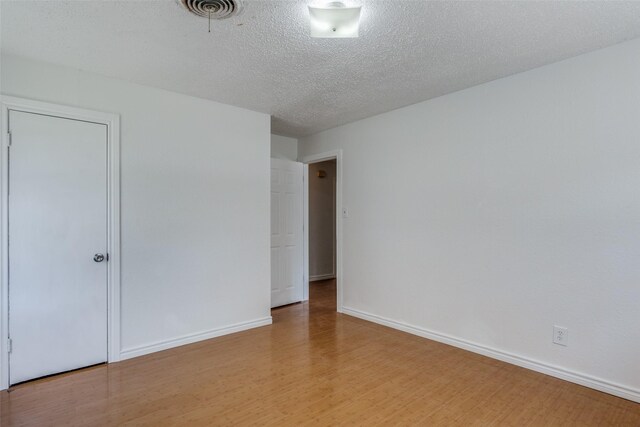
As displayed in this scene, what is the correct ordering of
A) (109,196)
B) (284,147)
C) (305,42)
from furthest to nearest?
(284,147) < (109,196) < (305,42)

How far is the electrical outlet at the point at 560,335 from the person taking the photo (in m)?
2.57

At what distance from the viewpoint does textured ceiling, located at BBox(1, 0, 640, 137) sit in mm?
1969

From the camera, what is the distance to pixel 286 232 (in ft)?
15.8

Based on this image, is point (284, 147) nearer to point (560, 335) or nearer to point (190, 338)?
point (190, 338)

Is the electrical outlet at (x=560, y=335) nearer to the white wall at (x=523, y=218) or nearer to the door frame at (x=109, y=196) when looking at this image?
the white wall at (x=523, y=218)

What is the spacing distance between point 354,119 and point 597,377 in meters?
3.37

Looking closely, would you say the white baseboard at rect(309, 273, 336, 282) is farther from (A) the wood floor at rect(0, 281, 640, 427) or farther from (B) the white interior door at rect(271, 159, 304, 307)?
(A) the wood floor at rect(0, 281, 640, 427)

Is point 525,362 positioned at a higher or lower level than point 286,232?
lower

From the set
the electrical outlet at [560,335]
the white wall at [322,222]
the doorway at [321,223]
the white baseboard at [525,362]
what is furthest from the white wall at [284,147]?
the electrical outlet at [560,335]

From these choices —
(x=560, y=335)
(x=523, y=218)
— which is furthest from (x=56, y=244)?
(x=560, y=335)

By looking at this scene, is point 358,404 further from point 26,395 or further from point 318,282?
point 318,282

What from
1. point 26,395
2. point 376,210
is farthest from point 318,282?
point 26,395

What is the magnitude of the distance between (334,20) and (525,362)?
118 inches

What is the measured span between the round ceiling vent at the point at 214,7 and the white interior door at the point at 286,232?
265 cm
